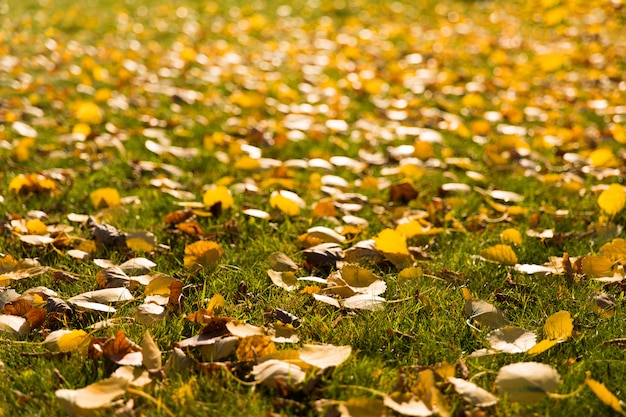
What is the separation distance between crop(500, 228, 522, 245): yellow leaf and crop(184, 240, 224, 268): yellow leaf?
99 centimetres

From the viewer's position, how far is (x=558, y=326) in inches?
68.2

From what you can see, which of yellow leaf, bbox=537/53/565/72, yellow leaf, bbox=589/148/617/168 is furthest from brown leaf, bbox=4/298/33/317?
yellow leaf, bbox=537/53/565/72

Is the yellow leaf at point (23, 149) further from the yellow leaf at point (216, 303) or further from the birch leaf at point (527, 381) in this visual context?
the birch leaf at point (527, 381)

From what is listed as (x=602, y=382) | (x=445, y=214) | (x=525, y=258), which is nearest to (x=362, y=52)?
(x=445, y=214)

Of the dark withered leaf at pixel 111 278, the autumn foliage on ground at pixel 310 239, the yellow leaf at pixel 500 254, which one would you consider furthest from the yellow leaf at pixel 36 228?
the yellow leaf at pixel 500 254

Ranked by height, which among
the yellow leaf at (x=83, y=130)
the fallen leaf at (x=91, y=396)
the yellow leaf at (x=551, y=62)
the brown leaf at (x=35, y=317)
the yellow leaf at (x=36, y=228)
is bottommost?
the yellow leaf at (x=551, y=62)

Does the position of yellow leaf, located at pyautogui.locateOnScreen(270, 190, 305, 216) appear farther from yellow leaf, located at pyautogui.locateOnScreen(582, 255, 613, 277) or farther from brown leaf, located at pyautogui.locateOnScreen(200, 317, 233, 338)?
yellow leaf, located at pyautogui.locateOnScreen(582, 255, 613, 277)

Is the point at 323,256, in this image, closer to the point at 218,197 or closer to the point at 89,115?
the point at 218,197

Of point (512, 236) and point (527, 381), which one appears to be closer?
point (527, 381)

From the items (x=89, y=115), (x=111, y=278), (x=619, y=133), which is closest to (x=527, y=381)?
(x=111, y=278)

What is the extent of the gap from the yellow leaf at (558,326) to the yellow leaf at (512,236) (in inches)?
25.5

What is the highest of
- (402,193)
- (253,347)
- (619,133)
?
(253,347)

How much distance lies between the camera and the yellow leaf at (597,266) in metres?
2.08

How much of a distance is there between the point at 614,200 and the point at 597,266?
1.82 ft
